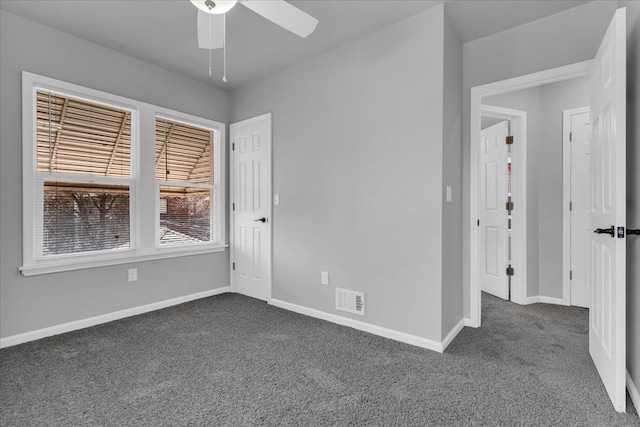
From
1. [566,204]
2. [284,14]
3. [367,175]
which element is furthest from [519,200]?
[284,14]

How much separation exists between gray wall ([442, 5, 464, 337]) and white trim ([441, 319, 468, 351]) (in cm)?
3

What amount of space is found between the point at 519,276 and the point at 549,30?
234cm

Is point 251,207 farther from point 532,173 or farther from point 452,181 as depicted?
point 532,173

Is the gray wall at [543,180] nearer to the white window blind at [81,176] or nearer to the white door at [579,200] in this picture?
the white door at [579,200]

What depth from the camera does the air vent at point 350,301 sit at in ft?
9.07

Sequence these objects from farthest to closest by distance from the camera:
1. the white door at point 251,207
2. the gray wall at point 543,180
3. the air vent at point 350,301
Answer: the white door at point 251,207, the gray wall at point 543,180, the air vent at point 350,301

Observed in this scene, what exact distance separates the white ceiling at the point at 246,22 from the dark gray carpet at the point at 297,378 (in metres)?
2.45


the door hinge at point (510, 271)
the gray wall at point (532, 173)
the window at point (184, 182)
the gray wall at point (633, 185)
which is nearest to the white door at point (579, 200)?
the gray wall at point (532, 173)

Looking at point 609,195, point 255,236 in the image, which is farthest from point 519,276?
point 255,236

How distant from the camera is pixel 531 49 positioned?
252 cm

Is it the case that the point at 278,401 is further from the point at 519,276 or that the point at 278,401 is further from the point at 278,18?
the point at 519,276

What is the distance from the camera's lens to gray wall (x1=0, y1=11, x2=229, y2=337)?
7.93 feet

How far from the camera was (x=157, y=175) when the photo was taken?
11.1ft

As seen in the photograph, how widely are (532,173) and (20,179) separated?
474 centimetres
